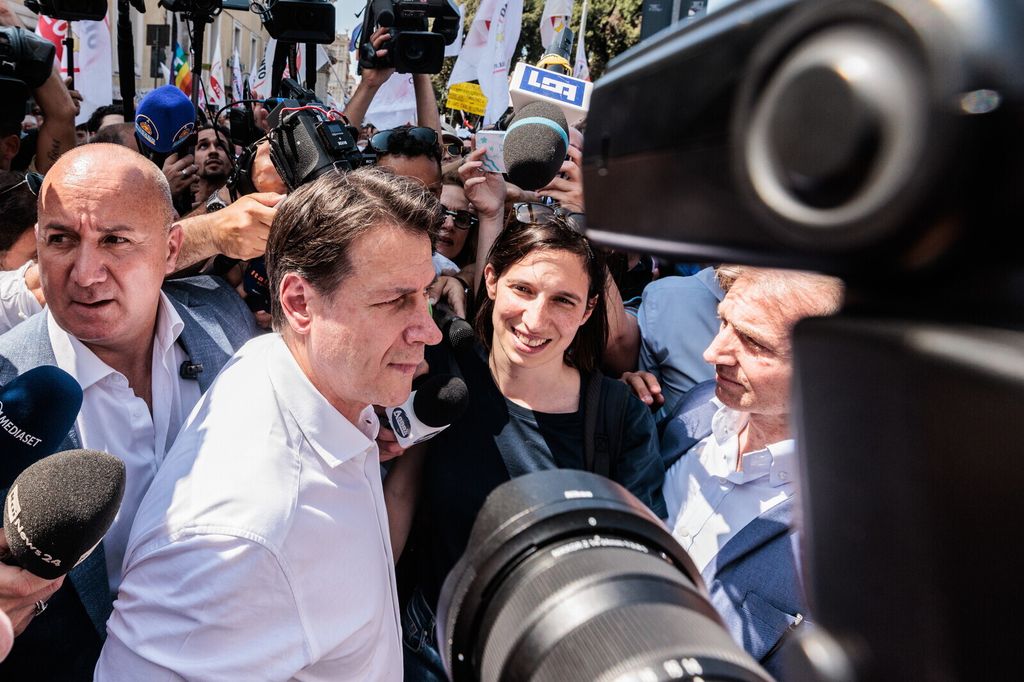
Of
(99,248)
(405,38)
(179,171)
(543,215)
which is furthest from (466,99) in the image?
(99,248)

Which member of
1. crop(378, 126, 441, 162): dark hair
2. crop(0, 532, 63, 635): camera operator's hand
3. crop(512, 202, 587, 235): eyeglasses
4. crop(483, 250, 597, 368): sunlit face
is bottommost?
crop(0, 532, 63, 635): camera operator's hand

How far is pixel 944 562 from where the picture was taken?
0.31 metres

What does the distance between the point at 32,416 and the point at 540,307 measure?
1.30 metres

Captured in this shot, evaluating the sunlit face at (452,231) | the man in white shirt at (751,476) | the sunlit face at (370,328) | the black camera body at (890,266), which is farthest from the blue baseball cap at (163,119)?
the black camera body at (890,266)

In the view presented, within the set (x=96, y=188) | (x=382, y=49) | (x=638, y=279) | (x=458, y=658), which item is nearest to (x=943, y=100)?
(x=458, y=658)

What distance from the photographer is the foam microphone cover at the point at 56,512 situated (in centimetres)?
113

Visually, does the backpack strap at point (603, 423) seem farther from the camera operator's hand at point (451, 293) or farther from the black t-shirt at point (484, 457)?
the camera operator's hand at point (451, 293)

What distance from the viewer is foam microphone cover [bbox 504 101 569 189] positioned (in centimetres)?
217

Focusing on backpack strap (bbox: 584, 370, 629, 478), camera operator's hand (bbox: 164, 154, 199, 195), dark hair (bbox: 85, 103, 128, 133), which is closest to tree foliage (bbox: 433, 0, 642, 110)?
dark hair (bbox: 85, 103, 128, 133)

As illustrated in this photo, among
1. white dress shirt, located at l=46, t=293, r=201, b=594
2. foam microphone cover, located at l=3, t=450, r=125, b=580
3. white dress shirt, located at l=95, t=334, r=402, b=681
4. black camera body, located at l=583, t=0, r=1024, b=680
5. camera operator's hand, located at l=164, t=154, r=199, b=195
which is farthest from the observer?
camera operator's hand, located at l=164, t=154, r=199, b=195

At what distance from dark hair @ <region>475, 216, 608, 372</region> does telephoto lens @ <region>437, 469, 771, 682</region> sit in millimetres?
1432

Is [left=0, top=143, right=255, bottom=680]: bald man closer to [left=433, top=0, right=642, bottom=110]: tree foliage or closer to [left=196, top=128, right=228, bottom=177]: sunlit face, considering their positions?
[left=196, top=128, right=228, bottom=177]: sunlit face

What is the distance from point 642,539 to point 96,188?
1.68m

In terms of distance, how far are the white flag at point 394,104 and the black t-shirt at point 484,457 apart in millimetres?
4845
